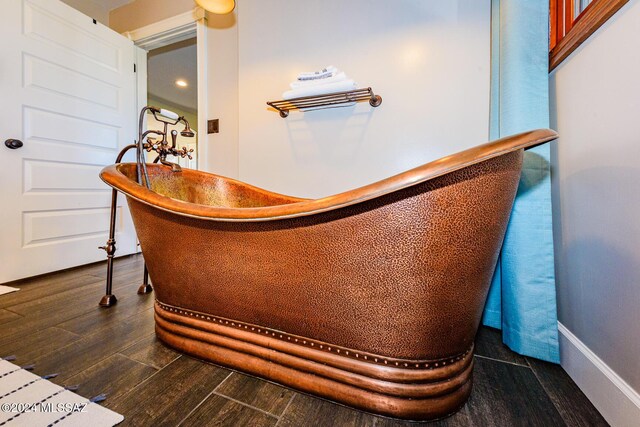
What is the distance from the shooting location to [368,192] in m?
0.56

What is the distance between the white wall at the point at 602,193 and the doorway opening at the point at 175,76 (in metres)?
2.82

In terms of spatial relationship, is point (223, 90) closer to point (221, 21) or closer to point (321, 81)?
point (221, 21)

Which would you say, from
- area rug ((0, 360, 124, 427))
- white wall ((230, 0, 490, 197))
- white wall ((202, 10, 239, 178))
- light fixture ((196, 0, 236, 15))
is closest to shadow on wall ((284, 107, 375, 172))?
white wall ((230, 0, 490, 197))

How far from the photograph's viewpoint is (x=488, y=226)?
60cm

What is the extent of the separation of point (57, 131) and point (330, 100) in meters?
2.04

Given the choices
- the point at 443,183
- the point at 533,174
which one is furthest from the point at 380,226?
the point at 533,174

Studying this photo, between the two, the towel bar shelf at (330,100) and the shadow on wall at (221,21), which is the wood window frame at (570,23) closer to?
the towel bar shelf at (330,100)

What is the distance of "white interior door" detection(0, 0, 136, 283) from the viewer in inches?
66.7

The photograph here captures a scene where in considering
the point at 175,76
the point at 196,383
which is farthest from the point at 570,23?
the point at 175,76

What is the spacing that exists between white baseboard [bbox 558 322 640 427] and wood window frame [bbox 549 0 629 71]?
0.97m

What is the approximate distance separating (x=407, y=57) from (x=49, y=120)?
8.22 feet

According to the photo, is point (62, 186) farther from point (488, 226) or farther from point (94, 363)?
point (488, 226)

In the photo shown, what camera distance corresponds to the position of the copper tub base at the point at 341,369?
2.23 feet

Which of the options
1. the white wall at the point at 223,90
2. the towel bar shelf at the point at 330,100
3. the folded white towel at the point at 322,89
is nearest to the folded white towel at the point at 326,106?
the towel bar shelf at the point at 330,100
